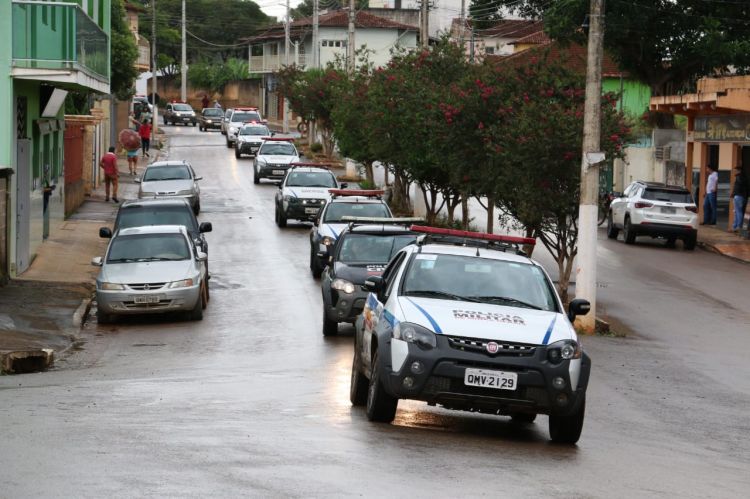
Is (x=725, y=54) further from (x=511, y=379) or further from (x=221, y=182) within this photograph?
(x=511, y=379)

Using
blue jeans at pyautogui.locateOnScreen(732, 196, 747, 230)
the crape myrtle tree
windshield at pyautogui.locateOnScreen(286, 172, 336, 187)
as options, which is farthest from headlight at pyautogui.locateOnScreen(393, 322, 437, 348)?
blue jeans at pyautogui.locateOnScreen(732, 196, 747, 230)

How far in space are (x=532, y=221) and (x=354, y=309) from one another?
5.80m

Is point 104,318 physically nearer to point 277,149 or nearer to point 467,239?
point 467,239

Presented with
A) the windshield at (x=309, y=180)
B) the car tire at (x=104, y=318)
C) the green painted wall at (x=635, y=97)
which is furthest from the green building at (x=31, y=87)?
the green painted wall at (x=635, y=97)

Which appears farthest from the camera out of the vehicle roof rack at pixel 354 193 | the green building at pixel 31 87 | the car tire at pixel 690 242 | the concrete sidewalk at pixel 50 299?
the car tire at pixel 690 242

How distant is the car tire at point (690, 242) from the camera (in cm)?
3647

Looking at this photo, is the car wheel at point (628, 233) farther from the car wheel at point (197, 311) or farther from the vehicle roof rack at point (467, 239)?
the vehicle roof rack at point (467, 239)

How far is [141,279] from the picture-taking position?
21547mm

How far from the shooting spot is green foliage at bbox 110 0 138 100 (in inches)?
2242

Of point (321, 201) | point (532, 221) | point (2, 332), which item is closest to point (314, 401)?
point (2, 332)

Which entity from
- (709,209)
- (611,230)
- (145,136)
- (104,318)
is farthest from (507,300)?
(145,136)

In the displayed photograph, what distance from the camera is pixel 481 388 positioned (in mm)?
10797

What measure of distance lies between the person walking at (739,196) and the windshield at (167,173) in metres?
16.7

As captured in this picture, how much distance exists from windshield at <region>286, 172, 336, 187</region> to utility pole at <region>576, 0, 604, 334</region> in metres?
17.1
